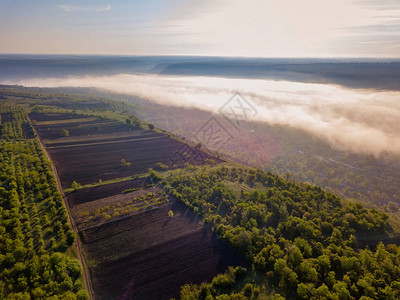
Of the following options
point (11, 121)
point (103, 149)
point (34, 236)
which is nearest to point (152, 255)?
point (34, 236)

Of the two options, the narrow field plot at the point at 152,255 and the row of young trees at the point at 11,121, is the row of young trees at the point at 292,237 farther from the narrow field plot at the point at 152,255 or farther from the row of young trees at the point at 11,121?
the row of young trees at the point at 11,121

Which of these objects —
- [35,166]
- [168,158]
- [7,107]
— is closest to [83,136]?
[35,166]

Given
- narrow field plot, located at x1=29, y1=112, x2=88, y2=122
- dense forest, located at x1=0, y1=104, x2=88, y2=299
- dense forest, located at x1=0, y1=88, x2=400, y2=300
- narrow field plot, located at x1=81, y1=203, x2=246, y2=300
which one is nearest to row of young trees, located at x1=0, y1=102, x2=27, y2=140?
narrow field plot, located at x1=29, y1=112, x2=88, y2=122

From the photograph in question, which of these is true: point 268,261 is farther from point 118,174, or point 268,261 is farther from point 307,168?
point 307,168

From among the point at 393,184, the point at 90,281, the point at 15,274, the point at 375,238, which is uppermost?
the point at 15,274

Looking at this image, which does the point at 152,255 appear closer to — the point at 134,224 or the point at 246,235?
the point at 134,224

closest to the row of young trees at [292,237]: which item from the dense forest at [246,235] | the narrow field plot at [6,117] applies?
the dense forest at [246,235]

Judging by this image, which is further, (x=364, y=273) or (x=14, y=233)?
(x=14, y=233)
